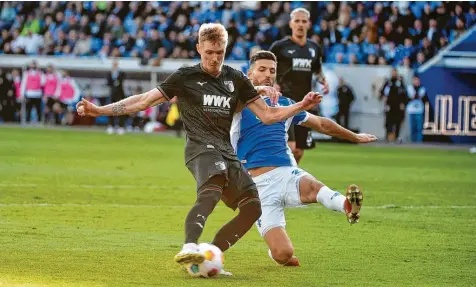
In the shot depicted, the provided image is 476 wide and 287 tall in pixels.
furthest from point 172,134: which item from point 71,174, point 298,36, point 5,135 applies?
point 298,36

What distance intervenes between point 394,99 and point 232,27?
24.7 feet

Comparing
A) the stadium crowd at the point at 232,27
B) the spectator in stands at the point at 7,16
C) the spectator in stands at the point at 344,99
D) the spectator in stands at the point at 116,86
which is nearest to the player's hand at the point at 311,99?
the stadium crowd at the point at 232,27

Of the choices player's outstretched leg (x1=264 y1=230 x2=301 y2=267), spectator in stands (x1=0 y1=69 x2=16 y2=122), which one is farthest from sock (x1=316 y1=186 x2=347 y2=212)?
spectator in stands (x1=0 y1=69 x2=16 y2=122)

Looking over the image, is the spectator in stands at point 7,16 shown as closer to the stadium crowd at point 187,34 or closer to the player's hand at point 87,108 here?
the stadium crowd at point 187,34

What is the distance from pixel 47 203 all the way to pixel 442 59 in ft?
69.7

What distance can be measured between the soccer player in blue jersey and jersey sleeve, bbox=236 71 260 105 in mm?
888

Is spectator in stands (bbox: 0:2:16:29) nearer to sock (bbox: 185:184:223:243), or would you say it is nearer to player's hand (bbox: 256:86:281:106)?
player's hand (bbox: 256:86:281:106)

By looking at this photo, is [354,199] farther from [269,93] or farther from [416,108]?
[416,108]

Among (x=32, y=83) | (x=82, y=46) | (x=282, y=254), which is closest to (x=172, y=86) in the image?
(x=282, y=254)

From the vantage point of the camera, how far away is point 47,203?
14281 millimetres

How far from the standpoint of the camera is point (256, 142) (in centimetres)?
987

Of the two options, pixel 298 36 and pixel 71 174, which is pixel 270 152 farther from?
Result: pixel 71 174

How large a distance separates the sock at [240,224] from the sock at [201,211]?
340mm

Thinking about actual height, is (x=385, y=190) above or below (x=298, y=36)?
below
